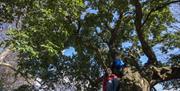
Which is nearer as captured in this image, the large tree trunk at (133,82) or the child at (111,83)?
the child at (111,83)

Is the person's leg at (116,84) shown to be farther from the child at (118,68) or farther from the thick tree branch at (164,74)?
the thick tree branch at (164,74)

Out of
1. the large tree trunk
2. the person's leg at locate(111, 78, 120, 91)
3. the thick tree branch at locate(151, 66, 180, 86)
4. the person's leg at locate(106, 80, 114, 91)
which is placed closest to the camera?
the person's leg at locate(106, 80, 114, 91)

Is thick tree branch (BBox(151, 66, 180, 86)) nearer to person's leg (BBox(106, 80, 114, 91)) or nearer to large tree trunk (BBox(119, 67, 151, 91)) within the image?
large tree trunk (BBox(119, 67, 151, 91))

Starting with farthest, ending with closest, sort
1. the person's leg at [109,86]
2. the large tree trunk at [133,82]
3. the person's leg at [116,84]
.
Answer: the large tree trunk at [133,82] → the person's leg at [116,84] → the person's leg at [109,86]

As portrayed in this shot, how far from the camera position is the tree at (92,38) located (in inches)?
481

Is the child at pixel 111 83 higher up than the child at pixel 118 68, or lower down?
lower down

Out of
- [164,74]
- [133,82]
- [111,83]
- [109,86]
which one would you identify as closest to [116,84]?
[111,83]

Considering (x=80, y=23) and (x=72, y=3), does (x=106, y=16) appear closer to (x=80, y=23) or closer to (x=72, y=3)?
(x=80, y=23)

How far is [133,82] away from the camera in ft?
38.7

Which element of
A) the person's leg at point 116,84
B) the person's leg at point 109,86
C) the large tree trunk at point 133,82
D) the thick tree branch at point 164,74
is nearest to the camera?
the person's leg at point 109,86

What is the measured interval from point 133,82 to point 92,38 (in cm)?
493

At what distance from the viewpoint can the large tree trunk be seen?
1162 centimetres

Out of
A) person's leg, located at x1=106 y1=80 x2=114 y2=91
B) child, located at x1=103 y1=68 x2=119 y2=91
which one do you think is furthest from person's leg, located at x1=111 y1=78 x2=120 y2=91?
person's leg, located at x1=106 y1=80 x2=114 y2=91

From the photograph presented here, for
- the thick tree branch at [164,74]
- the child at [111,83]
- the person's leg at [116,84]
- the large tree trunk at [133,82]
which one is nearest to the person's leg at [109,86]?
the child at [111,83]
